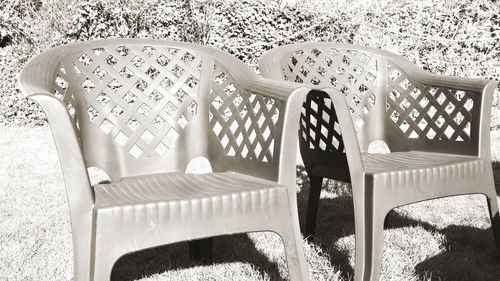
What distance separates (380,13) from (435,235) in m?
4.75

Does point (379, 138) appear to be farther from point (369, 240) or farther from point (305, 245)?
point (369, 240)

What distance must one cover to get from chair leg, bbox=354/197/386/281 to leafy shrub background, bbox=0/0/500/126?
507 cm

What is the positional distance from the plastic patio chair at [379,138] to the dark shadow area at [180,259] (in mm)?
361

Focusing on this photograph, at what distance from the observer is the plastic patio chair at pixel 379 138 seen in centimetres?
212

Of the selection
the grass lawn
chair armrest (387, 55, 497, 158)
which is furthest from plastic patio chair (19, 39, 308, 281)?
chair armrest (387, 55, 497, 158)

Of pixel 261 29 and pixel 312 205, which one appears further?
pixel 261 29

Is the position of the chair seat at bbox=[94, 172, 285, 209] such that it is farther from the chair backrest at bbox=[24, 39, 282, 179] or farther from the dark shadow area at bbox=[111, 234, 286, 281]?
the dark shadow area at bbox=[111, 234, 286, 281]

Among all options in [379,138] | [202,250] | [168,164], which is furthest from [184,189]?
[379,138]

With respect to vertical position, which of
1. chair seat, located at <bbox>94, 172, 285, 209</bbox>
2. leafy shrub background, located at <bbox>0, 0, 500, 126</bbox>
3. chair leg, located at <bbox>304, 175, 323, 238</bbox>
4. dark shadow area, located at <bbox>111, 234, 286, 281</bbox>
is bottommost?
dark shadow area, located at <bbox>111, 234, 286, 281</bbox>

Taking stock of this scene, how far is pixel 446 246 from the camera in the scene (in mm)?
2852

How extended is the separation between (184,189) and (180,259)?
2.95ft

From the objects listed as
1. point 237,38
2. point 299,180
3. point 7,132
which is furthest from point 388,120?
point 7,132

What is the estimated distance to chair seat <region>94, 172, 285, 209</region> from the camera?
68.4 inches

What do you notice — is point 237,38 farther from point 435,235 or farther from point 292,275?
point 292,275
